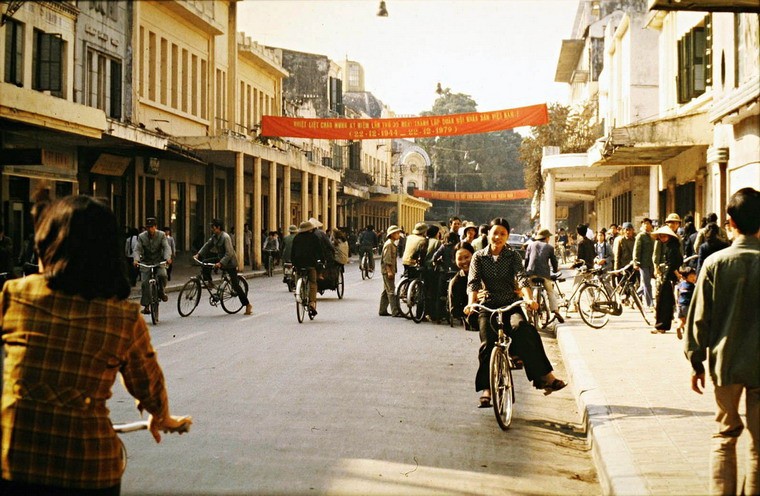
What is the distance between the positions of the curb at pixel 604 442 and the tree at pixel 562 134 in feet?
99.1

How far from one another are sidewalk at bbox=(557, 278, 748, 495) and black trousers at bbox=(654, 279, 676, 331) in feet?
3.41

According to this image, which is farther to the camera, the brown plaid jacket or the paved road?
the paved road

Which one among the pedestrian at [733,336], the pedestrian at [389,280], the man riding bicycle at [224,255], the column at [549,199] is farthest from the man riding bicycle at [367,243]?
the pedestrian at [733,336]

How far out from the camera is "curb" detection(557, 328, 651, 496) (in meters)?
5.49

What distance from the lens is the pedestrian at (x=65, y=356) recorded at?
3150mm

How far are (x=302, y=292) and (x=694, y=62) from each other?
36.5 feet

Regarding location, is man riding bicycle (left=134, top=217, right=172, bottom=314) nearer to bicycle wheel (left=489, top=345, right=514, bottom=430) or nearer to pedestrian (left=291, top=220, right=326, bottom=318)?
pedestrian (left=291, top=220, right=326, bottom=318)

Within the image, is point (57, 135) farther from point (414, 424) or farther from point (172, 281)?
point (414, 424)

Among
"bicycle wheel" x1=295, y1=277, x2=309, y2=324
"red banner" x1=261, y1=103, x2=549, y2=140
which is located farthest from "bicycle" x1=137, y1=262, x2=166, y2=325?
"red banner" x1=261, y1=103, x2=549, y2=140

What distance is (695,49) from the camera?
21.3 m

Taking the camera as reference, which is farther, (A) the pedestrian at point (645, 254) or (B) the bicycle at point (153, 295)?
(A) the pedestrian at point (645, 254)

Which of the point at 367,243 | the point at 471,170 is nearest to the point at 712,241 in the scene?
the point at 367,243

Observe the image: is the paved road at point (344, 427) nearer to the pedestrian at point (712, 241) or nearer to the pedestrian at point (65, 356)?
the pedestrian at point (712, 241)

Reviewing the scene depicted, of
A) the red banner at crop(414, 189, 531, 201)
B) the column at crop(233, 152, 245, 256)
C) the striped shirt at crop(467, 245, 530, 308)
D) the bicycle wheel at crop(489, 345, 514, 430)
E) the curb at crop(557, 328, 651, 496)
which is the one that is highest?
the red banner at crop(414, 189, 531, 201)
